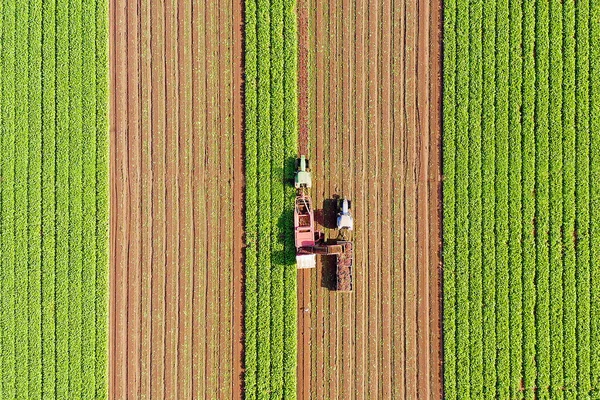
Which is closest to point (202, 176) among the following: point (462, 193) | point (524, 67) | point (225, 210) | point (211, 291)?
point (225, 210)

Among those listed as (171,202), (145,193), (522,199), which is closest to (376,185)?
(522,199)

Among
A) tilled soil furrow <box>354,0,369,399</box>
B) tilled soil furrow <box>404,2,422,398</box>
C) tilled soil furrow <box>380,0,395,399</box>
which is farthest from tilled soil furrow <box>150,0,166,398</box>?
tilled soil furrow <box>404,2,422,398</box>

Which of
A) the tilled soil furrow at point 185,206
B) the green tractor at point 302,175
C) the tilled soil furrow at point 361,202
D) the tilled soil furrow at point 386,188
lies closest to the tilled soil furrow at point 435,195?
the tilled soil furrow at point 386,188

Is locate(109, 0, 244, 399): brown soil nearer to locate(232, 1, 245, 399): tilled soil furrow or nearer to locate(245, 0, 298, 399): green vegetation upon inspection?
locate(232, 1, 245, 399): tilled soil furrow

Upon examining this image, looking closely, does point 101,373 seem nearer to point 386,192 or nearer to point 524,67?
point 386,192

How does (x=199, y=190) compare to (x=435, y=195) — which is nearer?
(x=435, y=195)

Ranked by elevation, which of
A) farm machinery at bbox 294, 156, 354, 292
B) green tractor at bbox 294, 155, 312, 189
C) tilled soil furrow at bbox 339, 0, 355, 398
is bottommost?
farm machinery at bbox 294, 156, 354, 292

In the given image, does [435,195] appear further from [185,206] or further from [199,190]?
[185,206]
